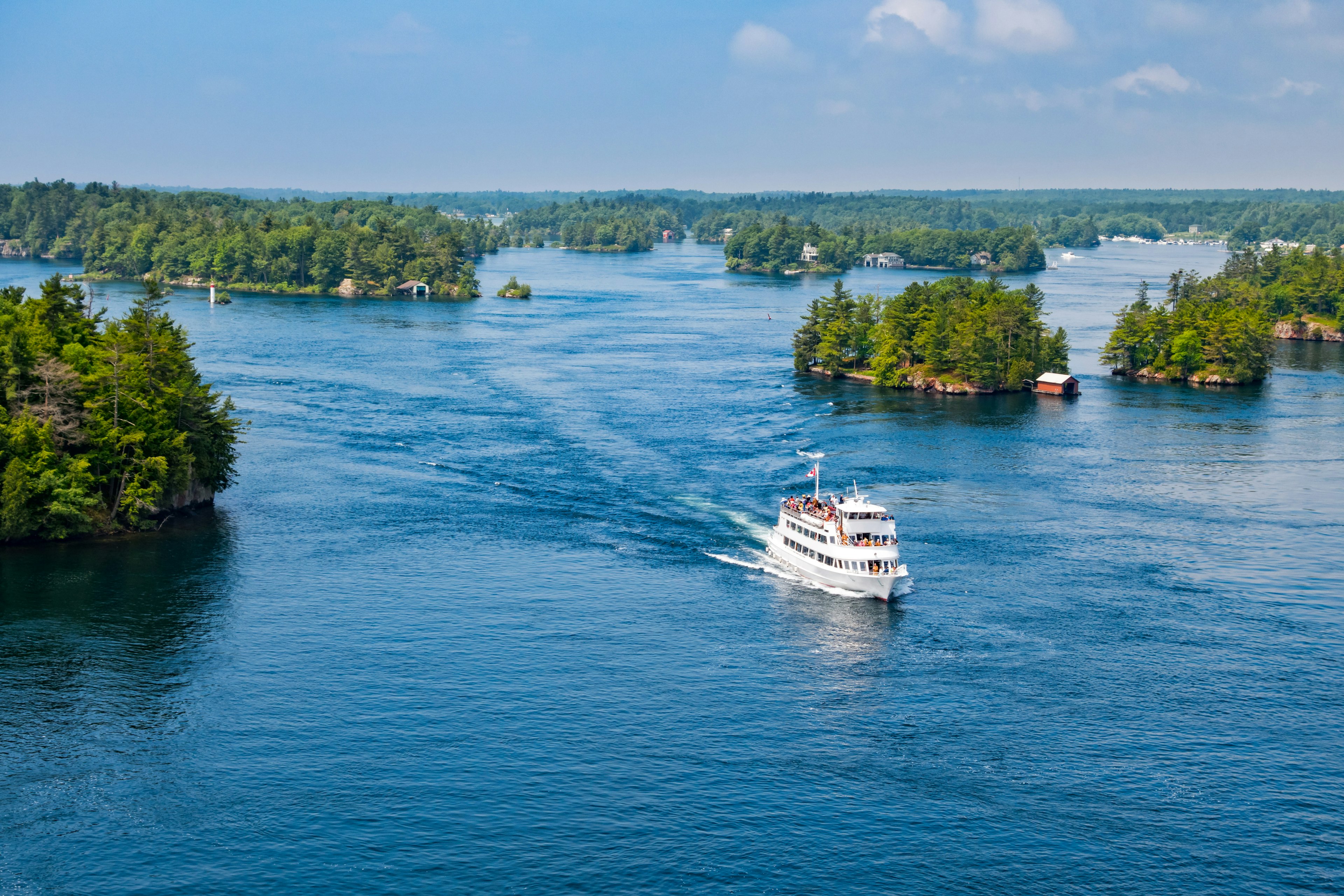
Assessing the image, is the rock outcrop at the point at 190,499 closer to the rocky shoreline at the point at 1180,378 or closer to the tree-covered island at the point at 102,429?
the tree-covered island at the point at 102,429

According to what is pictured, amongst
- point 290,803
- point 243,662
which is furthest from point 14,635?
point 290,803

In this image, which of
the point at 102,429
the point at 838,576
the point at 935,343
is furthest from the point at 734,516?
the point at 935,343

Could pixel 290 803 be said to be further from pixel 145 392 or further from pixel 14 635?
pixel 145 392

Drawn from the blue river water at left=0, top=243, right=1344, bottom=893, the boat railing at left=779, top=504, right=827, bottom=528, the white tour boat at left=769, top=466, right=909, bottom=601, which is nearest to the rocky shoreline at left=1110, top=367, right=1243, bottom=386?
the blue river water at left=0, top=243, right=1344, bottom=893

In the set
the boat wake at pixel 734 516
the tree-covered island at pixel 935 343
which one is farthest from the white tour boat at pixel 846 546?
the tree-covered island at pixel 935 343

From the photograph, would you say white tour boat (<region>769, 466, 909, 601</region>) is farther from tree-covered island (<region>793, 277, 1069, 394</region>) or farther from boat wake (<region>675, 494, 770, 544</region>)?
tree-covered island (<region>793, 277, 1069, 394</region>)

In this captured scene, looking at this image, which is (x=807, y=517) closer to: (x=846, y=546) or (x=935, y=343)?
(x=846, y=546)
